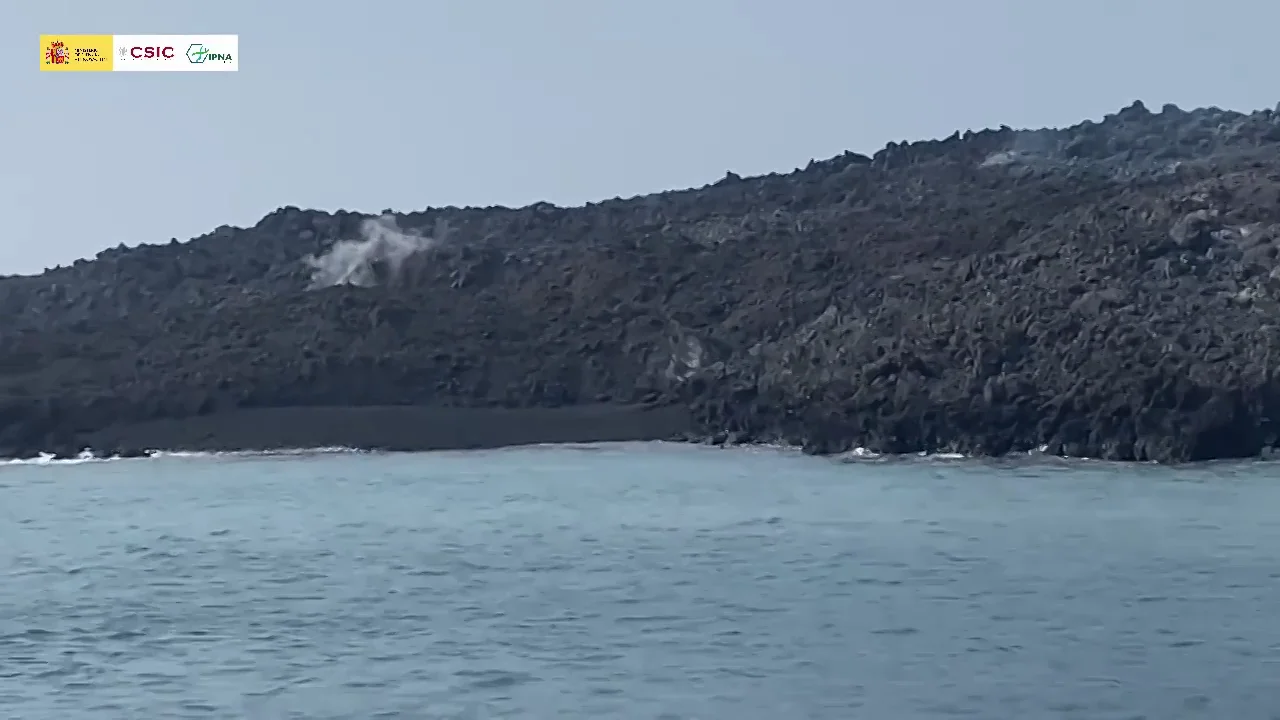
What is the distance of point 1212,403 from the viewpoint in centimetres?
4769

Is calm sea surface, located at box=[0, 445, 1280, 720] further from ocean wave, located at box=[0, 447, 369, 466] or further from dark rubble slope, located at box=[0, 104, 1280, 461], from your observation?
ocean wave, located at box=[0, 447, 369, 466]

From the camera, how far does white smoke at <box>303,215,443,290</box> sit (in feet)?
266

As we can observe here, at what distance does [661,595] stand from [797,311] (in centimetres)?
4122

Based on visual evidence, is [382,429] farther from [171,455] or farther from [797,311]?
[797,311]

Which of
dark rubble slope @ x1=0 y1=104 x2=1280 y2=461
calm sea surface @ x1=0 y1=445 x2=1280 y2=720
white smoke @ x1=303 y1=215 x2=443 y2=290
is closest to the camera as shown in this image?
calm sea surface @ x1=0 y1=445 x2=1280 y2=720

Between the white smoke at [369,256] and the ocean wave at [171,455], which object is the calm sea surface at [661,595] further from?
the white smoke at [369,256]

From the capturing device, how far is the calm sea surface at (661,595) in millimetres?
21047

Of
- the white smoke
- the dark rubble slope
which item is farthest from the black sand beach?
the white smoke

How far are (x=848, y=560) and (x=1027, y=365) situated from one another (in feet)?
76.2

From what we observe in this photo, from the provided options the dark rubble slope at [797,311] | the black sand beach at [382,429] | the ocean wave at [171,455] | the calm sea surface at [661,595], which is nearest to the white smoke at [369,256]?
the dark rubble slope at [797,311]

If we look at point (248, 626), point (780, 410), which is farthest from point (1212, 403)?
point (248, 626)

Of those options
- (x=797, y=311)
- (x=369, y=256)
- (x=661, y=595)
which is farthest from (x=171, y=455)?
(x=661, y=595)

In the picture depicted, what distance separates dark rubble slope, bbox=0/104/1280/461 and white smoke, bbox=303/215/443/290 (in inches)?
37.5

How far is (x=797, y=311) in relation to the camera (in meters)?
69.2
